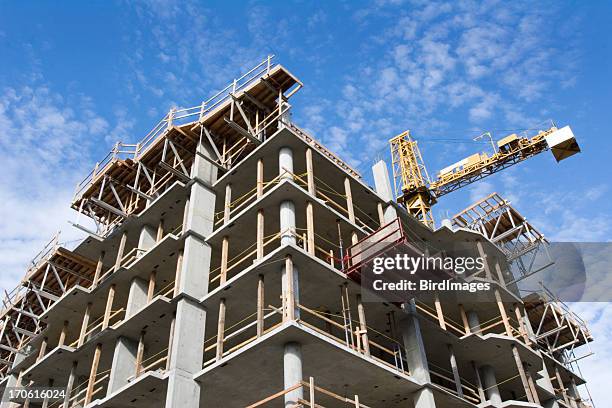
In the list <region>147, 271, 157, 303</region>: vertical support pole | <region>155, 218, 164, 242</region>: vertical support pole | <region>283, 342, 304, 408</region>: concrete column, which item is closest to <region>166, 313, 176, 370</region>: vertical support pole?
<region>147, 271, 157, 303</region>: vertical support pole

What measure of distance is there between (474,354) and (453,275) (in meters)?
3.82

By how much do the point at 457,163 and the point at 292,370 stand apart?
37208 mm

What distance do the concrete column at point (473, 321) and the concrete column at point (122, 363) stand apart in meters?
16.4

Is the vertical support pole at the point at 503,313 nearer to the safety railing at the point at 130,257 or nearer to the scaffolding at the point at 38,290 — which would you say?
the safety railing at the point at 130,257

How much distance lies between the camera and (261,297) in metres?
22.7

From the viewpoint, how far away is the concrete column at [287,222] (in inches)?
938

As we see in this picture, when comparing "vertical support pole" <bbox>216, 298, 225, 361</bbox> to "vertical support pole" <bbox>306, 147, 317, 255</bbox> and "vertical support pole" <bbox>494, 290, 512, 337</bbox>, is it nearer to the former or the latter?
"vertical support pole" <bbox>306, 147, 317, 255</bbox>

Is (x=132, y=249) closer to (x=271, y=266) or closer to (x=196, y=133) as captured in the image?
(x=196, y=133)

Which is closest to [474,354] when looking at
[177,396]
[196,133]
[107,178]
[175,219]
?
[177,396]

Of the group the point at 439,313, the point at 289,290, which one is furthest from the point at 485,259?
the point at 289,290

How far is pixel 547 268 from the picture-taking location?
122ft

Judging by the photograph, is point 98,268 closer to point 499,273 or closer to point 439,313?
point 439,313

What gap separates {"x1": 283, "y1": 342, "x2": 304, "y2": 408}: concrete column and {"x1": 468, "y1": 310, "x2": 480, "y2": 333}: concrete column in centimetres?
1267

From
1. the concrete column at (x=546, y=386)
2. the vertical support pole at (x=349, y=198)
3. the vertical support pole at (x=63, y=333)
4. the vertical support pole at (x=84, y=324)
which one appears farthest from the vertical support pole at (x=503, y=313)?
the vertical support pole at (x=63, y=333)
